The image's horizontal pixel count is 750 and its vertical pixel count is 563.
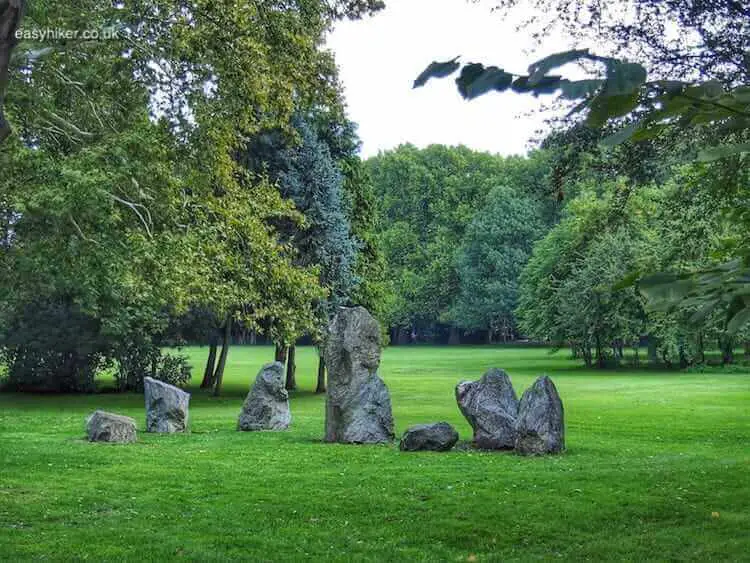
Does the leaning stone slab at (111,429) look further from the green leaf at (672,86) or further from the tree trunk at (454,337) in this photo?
the tree trunk at (454,337)

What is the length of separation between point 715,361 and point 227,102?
44358mm

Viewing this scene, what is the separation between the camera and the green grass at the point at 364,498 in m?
8.21

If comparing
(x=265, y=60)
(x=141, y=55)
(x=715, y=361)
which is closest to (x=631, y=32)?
(x=265, y=60)

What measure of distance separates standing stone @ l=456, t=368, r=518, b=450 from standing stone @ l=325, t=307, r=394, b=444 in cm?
161

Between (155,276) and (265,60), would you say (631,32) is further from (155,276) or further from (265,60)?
(155,276)

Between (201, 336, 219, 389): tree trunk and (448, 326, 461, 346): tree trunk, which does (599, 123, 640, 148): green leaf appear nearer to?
(201, 336, 219, 389): tree trunk

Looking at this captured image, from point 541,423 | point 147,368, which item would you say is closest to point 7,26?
point 541,423

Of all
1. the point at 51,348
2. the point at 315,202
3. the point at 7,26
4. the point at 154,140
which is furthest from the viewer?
the point at 51,348

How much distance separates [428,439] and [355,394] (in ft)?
7.68

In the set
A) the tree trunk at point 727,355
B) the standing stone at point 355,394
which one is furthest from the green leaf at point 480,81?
the tree trunk at point 727,355

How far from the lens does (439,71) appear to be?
2174 millimetres

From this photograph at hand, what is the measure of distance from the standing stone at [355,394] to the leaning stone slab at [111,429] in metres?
3.84

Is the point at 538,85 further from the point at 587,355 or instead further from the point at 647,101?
the point at 587,355

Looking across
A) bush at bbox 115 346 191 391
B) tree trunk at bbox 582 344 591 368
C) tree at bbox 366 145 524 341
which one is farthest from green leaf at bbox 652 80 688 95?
tree at bbox 366 145 524 341
